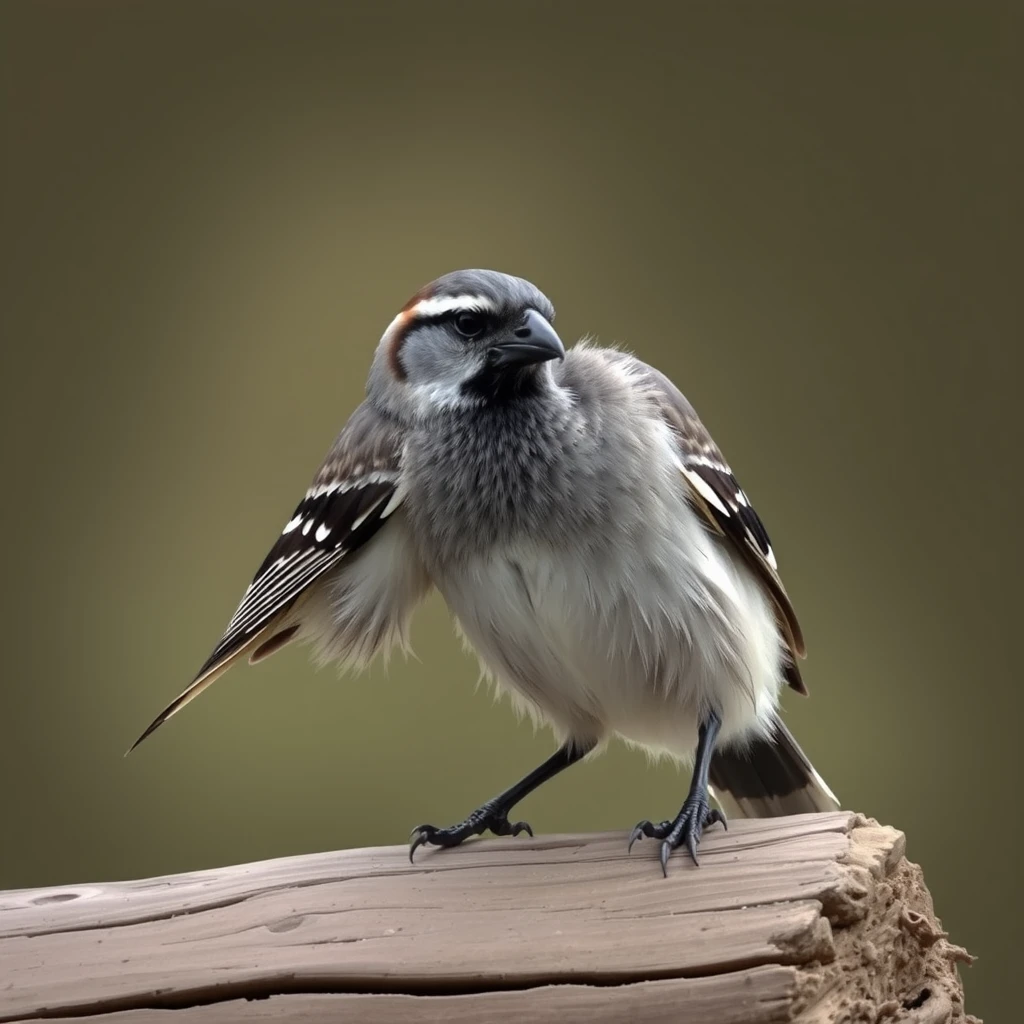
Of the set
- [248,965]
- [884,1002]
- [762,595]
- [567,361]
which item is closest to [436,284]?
[567,361]

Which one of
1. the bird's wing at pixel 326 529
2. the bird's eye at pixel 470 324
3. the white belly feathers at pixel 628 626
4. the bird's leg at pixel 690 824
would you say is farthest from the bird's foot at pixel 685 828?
the bird's eye at pixel 470 324

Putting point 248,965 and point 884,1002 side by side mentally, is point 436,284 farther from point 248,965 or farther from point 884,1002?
point 884,1002

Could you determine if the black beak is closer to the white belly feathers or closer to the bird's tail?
the white belly feathers

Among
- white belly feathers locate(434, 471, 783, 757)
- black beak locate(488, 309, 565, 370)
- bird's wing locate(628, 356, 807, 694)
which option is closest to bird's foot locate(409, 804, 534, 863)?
white belly feathers locate(434, 471, 783, 757)

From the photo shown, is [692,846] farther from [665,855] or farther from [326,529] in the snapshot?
[326,529]

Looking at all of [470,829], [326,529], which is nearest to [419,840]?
[470,829]
